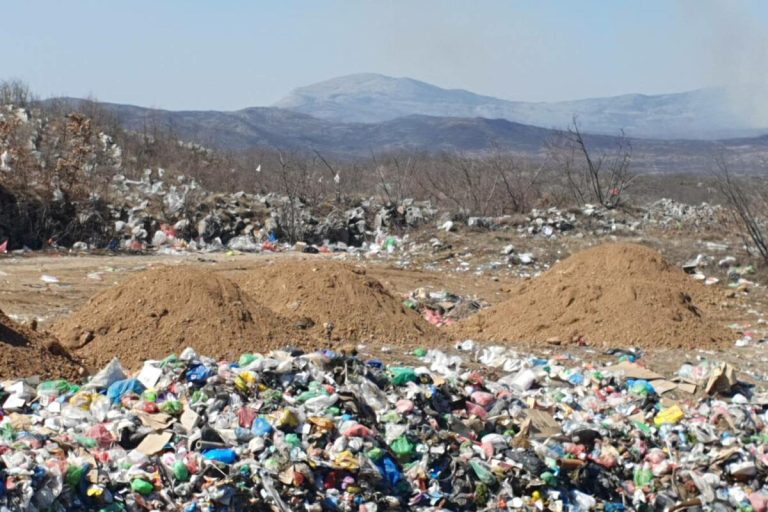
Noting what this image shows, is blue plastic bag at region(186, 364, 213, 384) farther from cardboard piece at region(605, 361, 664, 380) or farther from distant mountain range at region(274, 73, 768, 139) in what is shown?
distant mountain range at region(274, 73, 768, 139)

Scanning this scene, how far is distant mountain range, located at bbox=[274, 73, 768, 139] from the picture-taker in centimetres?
13738

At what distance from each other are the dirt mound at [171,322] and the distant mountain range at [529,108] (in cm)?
12341

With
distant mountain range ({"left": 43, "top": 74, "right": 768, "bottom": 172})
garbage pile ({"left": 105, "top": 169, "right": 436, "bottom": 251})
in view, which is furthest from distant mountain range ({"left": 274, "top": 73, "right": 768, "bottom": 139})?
garbage pile ({"left": 105, "top": 169, "right": 436, "bottom": 251})

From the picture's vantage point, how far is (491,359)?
27.0 feet

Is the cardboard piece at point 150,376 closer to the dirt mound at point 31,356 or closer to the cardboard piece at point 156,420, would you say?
the cardboard piece at point 156,420

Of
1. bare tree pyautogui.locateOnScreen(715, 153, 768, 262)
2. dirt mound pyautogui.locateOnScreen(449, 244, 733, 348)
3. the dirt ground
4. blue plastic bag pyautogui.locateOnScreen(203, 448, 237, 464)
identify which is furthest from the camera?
bare tree pyautogui.locateOnScreen(715, 153, 768, 262)

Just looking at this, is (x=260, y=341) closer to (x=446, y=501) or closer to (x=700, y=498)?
(x=446, y=501)

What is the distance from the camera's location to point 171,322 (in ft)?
24.7

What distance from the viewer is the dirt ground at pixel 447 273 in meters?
8.92

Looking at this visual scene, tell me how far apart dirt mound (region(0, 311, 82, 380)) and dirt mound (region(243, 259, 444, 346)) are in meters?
2.22

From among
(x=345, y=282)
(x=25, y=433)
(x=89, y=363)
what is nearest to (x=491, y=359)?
(x=345, y=282)

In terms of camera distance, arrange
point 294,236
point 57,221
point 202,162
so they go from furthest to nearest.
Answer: point 202,162, point 294,236, point 57,221

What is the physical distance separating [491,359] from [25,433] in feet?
13.8

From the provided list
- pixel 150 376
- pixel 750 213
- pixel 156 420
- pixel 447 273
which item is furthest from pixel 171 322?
pixel 750 213
